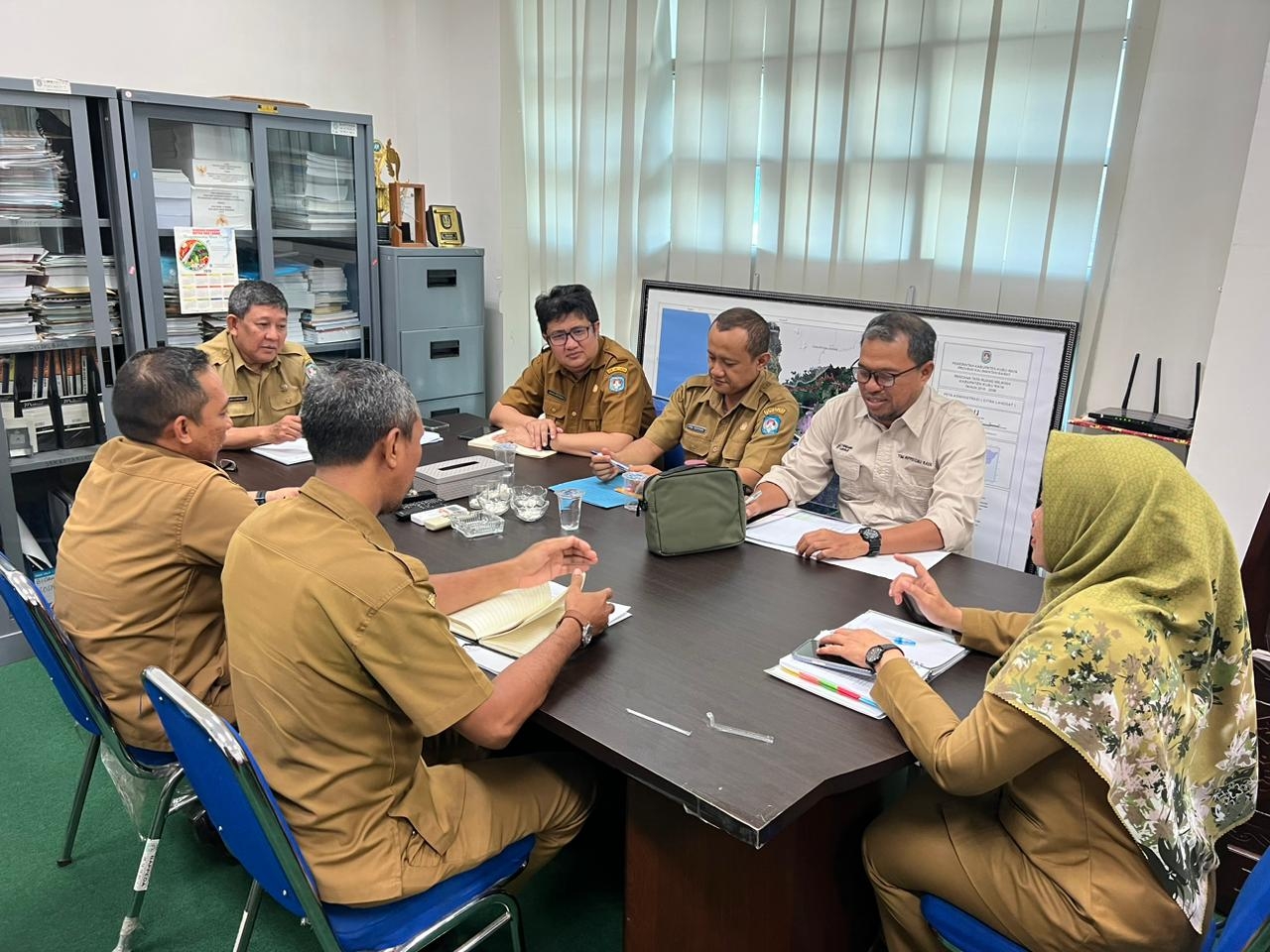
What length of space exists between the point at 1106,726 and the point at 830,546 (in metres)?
0.91

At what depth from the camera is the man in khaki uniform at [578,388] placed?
3.08 m

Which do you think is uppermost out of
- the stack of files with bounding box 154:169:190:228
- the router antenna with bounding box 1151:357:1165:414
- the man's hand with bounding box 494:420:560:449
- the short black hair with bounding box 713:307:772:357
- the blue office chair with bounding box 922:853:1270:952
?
the stack of files with bounding box 154:169:190:228

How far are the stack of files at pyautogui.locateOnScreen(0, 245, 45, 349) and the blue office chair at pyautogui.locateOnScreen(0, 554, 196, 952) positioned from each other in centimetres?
178

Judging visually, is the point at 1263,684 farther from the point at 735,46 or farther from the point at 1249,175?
the point at 735,46

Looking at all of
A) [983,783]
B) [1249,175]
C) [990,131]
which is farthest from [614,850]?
[990,131]

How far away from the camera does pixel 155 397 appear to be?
1.78 metres

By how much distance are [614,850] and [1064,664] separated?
1358mm

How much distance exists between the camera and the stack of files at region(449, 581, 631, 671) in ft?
5.16

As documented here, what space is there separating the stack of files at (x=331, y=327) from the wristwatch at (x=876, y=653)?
10.7ft

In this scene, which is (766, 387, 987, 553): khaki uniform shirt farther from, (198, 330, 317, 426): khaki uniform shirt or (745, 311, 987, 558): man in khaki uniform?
(198, 330, 317, 426): khaki uniform shirt

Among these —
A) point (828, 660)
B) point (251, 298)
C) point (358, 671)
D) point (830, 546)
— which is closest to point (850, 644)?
point (828, 660)

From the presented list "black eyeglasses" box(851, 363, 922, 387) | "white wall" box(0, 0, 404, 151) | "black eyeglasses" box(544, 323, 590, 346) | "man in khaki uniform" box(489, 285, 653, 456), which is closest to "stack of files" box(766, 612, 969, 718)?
"black eyeglasses" box(851, 363, 922, 387)

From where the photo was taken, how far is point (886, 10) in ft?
10.4

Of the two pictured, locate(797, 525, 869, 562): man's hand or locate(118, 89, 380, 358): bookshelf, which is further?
locate(118, 89, 380, 358): bookshelf
